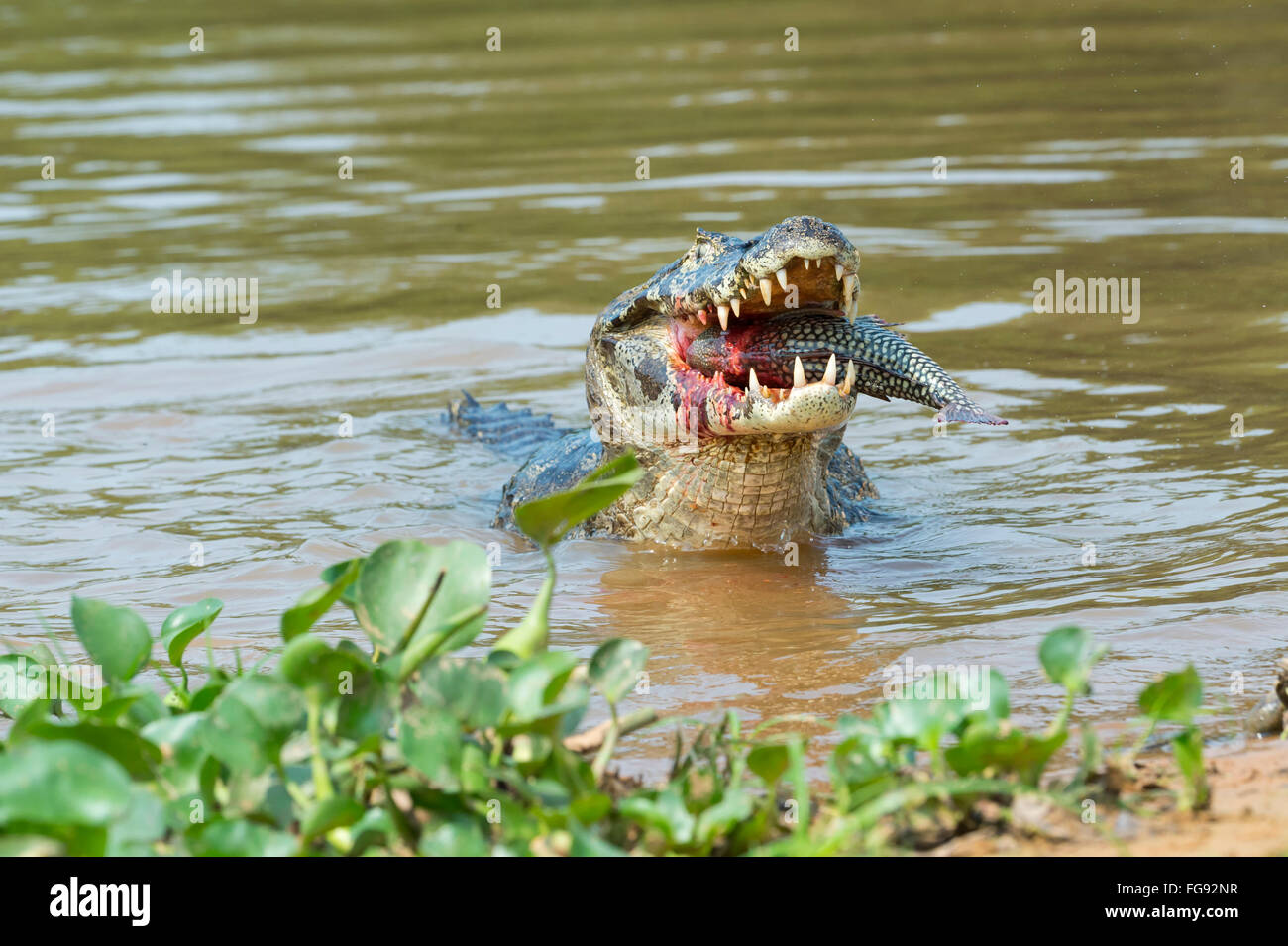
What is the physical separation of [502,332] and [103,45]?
10.4m

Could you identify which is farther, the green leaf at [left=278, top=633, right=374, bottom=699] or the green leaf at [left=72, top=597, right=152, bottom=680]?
the green leaf at [left=72, top=597, right=152, bottom=680]

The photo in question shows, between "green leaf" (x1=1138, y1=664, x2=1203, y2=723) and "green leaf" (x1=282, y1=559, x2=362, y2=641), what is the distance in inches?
49.3

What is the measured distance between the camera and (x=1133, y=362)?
276 inches

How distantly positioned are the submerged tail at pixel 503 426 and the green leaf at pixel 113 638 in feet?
12.7

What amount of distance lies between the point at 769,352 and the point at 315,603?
2206 mm

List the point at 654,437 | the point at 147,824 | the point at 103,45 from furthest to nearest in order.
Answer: the point at 103,45
the point at 654,437
the point at 147,824

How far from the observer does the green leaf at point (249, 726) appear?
2041 mm

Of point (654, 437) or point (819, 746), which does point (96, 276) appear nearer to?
point (654, 437)

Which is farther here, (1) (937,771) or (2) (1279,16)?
(2) (1279,16)

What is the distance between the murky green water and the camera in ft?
14.4

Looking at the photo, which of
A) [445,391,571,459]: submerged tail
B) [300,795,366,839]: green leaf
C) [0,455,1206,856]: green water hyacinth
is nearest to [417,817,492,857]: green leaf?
[0,455,1206,856]: green water hyacinth

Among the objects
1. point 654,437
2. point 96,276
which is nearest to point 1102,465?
point 654,437

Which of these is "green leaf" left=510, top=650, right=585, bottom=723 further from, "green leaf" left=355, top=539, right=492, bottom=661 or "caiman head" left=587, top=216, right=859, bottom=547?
"caiman head" left=587, top=216, right=859, bottom=547

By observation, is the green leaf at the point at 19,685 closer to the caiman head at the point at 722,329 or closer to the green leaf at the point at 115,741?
the green leaf at the point at 115,741
